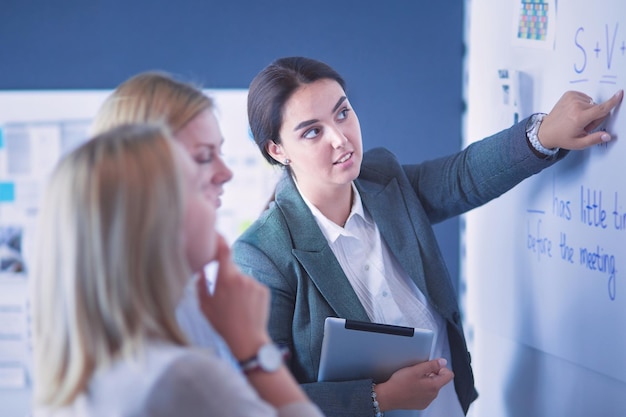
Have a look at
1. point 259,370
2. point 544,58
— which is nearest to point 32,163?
point 544,58

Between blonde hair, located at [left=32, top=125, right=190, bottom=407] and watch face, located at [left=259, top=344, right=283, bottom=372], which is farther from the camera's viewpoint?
watch face, located at [left=259, top=344, right=283, bottom=372]

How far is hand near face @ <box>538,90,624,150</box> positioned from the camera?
1.54 metres

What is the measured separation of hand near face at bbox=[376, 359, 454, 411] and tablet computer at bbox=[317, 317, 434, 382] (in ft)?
0.08

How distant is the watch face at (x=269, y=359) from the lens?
3.19 ft

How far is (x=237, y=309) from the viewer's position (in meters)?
1.01

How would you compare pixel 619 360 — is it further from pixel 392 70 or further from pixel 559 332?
pixel 392 70

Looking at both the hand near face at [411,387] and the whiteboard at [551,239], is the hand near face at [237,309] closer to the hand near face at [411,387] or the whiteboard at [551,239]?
the hand near face at [411,387]

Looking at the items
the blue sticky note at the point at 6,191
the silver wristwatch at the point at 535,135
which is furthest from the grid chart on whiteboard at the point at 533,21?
the blue sticky note at the point at 6,191

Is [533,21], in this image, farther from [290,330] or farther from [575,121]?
[290,330]

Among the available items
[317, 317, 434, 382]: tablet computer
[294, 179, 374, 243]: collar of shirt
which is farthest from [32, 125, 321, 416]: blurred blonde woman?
[294, 179, 374, 243]: collar of shirt

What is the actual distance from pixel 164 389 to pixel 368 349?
84 centimetres

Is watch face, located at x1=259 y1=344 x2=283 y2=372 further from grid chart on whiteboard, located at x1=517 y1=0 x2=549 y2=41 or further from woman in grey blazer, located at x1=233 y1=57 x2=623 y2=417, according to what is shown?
grid chart on whiteboard, located at x1=517 y1=0 x2=549 y2=41

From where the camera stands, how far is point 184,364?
854 mm

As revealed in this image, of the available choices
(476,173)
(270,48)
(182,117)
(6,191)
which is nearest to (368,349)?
(476,173)
